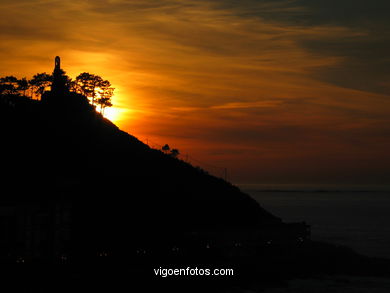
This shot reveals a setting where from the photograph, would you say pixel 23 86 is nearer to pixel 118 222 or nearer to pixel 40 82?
pixel 40 82

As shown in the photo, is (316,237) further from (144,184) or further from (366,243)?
(144,184)

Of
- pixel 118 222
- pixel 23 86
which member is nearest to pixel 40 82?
pixel 23 86

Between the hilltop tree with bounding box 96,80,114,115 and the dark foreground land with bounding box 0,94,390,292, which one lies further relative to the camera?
the hilltop tree with bounding box 96,80,114,115

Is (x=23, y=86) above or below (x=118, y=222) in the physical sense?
above

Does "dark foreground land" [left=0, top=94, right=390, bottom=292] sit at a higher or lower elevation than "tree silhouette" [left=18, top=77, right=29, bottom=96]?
lower

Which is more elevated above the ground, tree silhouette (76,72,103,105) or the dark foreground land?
tree silhouette (76,72,103,105)

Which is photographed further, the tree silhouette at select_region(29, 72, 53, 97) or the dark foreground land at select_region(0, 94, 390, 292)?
the tree silhouette at select_region(29, 72, 53, 97)

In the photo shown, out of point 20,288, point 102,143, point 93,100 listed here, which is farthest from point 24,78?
point 20,288

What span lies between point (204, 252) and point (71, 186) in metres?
20.0

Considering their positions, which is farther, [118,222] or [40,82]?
[40,82]

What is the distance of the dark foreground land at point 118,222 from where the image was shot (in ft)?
128

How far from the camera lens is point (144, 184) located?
70688 millimetres

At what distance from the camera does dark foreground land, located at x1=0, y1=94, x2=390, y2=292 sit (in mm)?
39156

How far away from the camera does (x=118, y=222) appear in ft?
192
